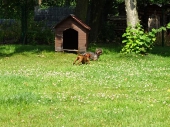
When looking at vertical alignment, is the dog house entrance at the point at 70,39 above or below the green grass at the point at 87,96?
above

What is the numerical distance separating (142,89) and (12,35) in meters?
16.5

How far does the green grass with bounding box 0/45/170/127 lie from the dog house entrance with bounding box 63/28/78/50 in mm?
5218

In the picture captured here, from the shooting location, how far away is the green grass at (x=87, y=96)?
23.9 ft

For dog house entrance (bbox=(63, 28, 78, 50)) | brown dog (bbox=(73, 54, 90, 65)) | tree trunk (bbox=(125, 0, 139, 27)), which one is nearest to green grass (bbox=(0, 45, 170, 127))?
brown dog (bbox=(73, 54, 90, 65))

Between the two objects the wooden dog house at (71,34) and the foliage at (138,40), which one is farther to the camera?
the wooden dog house at (71,34)

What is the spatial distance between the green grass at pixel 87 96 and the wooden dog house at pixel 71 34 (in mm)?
3989

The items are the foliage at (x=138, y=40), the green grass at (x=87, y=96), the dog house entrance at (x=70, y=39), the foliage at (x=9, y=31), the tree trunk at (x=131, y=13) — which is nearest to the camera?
the green grass at (x=87, y=96)

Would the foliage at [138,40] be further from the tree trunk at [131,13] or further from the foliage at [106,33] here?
the foliage at [106,33]

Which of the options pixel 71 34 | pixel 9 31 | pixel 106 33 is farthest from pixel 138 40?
pixel 106 33

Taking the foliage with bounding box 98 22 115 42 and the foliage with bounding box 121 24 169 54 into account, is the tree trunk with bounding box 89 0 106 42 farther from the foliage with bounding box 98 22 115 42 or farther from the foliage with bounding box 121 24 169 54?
the foliage with bounding box 121 24 169 54

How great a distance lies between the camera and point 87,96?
9.46 m

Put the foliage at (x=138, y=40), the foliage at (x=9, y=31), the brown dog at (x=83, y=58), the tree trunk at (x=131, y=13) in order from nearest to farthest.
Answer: the brown dog at (x=83, y=58), the foliage at (x=138, y=40), the tree trunk at (x=131, y=13), the foliage at (x=9, y=31)

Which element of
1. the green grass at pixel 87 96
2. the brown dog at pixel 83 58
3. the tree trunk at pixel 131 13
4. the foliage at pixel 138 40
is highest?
the tree trunk at pixel 131 13

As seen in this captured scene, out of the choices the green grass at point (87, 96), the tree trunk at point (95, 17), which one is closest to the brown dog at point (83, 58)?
the green grass at point (87, 96)
